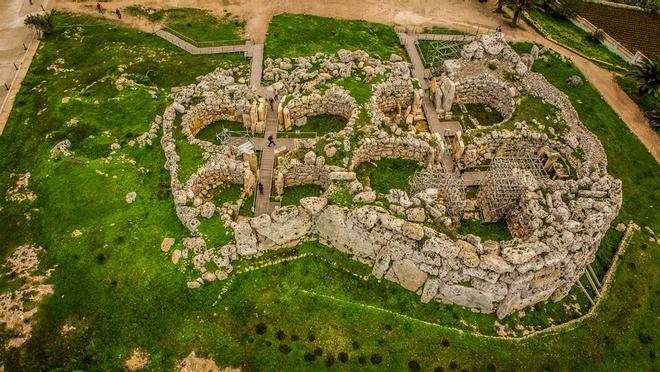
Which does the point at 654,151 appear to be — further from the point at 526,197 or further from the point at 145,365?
the point at 145,365

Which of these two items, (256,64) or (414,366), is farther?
(256,64)

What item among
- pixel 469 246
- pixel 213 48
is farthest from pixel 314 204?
pixel 213 48

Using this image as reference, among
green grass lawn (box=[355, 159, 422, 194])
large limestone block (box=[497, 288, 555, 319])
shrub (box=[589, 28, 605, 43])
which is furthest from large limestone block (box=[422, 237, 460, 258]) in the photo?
shrub (box=[589, 28, 605, 43])

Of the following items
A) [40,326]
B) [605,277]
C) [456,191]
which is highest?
[456,191]

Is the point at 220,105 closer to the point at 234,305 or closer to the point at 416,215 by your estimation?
the point at 234,305

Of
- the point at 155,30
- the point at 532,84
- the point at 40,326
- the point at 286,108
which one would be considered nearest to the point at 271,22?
the point at 155,30
